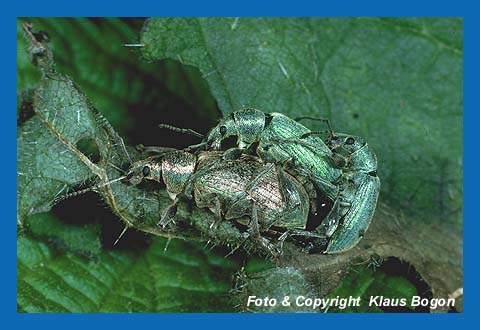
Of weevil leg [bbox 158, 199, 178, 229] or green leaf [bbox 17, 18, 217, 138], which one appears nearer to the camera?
weevil leg [bbox 158, 199, 178, 229]

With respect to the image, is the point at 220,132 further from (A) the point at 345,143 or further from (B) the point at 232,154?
(A) the point at 345,143

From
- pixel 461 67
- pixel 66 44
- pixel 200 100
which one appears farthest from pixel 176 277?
pixel 461 67

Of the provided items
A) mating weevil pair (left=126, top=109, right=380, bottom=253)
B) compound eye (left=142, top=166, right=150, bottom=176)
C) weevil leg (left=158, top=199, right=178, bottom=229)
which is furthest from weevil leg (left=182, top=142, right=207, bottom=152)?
weevil leg (left=158, top=199, right=178, bottom=229)

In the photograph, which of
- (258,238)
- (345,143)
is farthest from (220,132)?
(345,143)

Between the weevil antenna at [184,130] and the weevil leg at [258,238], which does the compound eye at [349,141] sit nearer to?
the weevil leg at [258,238]

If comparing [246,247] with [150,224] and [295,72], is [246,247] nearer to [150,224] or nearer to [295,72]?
[150,224]

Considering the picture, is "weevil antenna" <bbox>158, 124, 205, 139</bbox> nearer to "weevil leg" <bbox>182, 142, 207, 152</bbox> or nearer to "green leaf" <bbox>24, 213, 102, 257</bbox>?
"weevil leg" <bbox>182, 142, 207, 152</bbox>
